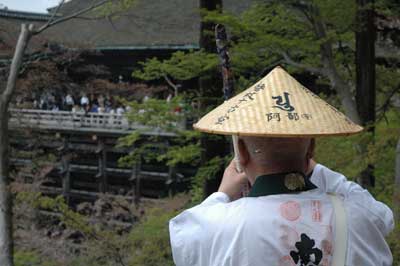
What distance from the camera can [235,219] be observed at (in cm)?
151

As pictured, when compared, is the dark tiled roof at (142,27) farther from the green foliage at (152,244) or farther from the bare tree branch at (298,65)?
the green foliage at (152,244)

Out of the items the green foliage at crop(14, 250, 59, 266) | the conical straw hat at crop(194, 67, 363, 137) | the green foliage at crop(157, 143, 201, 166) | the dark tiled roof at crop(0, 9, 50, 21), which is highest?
the dark tiled roof at crop(0, 9, 50, 21)

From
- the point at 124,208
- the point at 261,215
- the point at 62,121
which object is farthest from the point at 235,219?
the point at 62,121

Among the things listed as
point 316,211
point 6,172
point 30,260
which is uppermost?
point 316,211

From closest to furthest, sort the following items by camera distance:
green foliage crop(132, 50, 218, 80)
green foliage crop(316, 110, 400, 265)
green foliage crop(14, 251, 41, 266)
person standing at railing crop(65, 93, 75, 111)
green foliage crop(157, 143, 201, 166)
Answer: green foliage crop(316, 110, 400, 265) → green foliage crop(132, 50, 218, 80) → green foliage crop(14, 251, 41, 266) → green foliage crop(157, 143, 201, 166) → person standing at railing crop(65, 93, 75, 111)

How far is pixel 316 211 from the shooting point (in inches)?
60.5

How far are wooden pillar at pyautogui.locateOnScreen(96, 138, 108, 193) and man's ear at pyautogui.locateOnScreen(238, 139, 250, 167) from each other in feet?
59.4

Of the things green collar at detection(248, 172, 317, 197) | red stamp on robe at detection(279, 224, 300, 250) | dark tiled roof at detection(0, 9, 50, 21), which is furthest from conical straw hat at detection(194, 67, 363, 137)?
dark tiled roof at detection(0, 9, 50, 21)

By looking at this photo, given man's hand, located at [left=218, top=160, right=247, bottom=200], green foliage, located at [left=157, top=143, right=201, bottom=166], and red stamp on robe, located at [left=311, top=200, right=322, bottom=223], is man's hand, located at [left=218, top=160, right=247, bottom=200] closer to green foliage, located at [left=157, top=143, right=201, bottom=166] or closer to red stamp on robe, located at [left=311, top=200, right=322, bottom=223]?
red stamp on robe, located at [left=311, top=200, right=322, bottom=223]

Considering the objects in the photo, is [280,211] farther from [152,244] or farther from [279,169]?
[152,244]

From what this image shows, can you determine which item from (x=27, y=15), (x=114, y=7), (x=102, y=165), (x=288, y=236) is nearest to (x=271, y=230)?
(x=288, y=236)

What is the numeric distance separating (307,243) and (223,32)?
1.00 m

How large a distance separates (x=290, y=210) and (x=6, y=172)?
5.92m

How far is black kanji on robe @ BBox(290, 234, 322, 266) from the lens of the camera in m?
1.50
